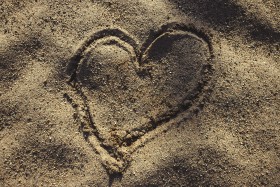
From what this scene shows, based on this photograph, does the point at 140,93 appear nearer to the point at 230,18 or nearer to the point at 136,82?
the point at 136,82

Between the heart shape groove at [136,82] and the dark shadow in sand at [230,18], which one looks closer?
the heart shape groove at [136,82]

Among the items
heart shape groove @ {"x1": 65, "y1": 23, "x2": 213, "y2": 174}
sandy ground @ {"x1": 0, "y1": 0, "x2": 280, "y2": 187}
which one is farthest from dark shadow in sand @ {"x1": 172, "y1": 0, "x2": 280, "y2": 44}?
heart shape groove @ {"x1": 65, "y1": 23, "x2": 213, "y2": 174}

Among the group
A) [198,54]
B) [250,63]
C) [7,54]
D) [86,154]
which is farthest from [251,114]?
[7,54]

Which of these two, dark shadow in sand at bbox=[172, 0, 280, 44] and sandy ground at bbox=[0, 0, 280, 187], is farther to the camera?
dark shadow in sand at bbox=[172, 0, 280, 44]

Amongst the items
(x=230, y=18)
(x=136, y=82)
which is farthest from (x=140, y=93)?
(x=230, y=18)

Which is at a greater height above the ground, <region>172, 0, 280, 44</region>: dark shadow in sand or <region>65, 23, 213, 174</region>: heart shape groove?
<region>172, 0, 280, 44</region>: dark shadow in sand

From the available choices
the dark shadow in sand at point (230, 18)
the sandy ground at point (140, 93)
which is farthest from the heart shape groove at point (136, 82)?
the dark shadow in sand at point (230, 18)

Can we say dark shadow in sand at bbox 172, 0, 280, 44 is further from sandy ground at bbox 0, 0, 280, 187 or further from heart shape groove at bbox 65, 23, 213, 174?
heart shape groove at bbox 65, 23, 213, 174

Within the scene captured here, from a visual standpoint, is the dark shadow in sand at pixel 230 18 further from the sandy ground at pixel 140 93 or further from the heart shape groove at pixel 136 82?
the heart shape groove at pixel 136 82

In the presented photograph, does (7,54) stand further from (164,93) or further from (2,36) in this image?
(164,93)
